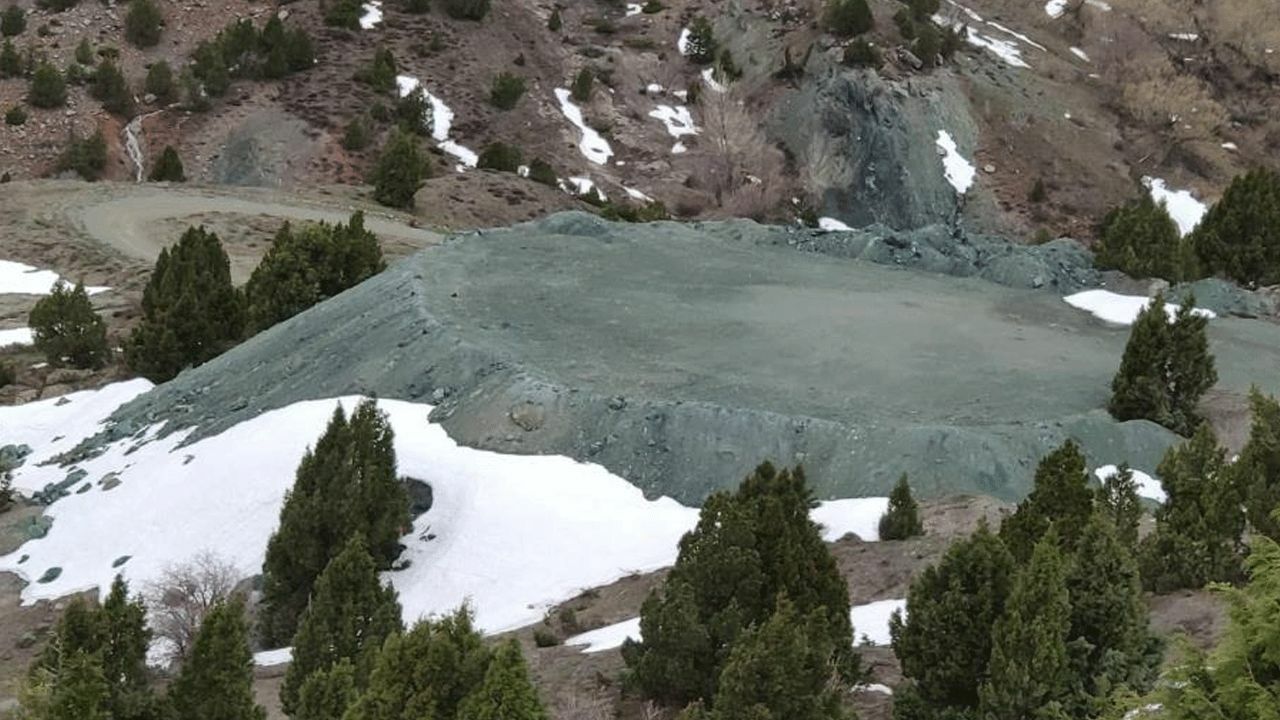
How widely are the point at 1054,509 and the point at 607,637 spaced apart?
4923 millimetres

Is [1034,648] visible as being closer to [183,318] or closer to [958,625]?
[958,625]

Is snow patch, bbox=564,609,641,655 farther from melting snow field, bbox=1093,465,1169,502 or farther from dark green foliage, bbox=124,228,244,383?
dark green foliage, bbox=124,228,244,383

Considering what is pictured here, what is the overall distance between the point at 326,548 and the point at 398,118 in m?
37.6

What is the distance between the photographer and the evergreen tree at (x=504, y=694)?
8.04 m

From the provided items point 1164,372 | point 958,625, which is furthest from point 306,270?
point 958,625

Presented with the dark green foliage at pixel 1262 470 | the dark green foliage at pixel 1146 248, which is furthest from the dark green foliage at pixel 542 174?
the dark green foliage at pixel 1262 470

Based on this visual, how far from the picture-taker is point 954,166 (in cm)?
5253

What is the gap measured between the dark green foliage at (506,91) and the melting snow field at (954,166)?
1906 centimetres

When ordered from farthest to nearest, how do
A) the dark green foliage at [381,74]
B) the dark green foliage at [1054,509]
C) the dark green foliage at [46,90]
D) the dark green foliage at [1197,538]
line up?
the dark green foliage at [381,74], the dark green foliage at [46,90], the dark green foliage at [1197,538], the dark green foliage at [1054,509]

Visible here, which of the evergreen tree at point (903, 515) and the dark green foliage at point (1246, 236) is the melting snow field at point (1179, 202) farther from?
the evergreen tree at point (903, 515)

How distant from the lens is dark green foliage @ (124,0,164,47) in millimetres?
52406

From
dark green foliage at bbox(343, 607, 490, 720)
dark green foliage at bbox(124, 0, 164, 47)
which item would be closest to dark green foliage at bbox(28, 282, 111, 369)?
dark green foliage at bbox(343, 607, 490, 720)

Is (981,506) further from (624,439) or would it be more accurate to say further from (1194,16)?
(1194,16)

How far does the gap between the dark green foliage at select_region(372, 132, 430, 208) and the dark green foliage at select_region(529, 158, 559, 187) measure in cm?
714
